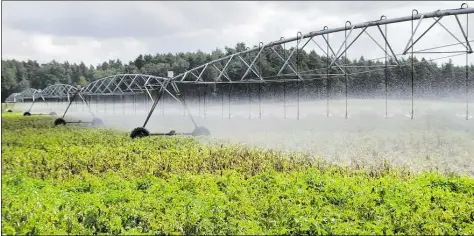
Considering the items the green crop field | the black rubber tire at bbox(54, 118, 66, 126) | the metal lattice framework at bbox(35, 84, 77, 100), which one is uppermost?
the metal lattice framework at bbox(35, 84, 77, 100)

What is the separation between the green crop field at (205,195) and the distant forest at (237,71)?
1.69m

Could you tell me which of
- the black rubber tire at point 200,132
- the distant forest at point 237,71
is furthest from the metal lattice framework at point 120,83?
the black rubber tire at point 200,132

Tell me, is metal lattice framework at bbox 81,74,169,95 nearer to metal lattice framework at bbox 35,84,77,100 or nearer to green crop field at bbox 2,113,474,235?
metal lattice framework at bbox 35,84,77,100

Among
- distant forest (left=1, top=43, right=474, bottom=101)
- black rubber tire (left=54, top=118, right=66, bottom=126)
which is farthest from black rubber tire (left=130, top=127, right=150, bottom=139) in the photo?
distant forest (left=1, top=43, right=474, bottom=101)

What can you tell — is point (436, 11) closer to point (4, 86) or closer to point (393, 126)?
point (4, 86)

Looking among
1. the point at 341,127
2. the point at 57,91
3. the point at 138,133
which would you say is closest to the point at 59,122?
the point at 57,91

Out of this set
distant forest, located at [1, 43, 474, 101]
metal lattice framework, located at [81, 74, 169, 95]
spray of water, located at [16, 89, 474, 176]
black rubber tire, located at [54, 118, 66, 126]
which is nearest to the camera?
distant forest, located at [1, 43, 474, 101]

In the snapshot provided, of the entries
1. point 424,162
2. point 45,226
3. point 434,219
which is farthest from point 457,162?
point 45,226

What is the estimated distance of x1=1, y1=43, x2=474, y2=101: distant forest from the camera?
609 inches

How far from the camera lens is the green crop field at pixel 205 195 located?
7.64 metres

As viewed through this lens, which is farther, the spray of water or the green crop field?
the spray of water

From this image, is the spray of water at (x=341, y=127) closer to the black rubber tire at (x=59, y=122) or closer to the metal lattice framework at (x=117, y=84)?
the metal lattice framework at (x=117, y=84)

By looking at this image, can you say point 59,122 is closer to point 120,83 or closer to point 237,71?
point 120,83

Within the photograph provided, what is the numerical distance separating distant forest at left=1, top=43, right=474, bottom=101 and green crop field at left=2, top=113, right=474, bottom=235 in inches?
66.7
